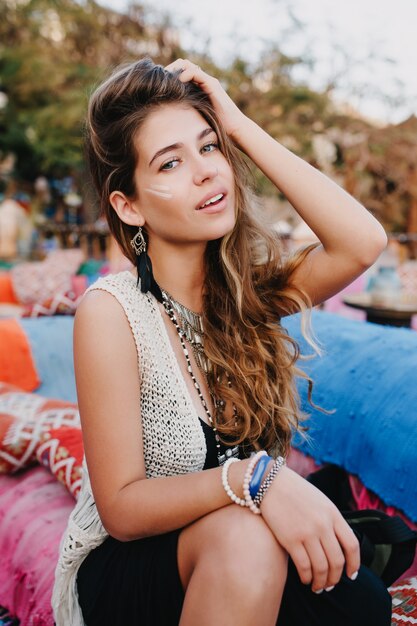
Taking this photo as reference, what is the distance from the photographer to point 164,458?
1.34 m

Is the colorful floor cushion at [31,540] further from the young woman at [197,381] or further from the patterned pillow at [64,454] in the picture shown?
the young woman at [197,381]

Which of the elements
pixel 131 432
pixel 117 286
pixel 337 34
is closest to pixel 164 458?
pixel 131 432

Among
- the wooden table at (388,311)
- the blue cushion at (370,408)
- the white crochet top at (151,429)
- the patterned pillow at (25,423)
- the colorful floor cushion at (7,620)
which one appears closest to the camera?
the white crochet top at (151,429)

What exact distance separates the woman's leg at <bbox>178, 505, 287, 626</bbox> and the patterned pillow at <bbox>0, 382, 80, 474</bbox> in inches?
51.8

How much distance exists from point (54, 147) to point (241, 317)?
11.7m

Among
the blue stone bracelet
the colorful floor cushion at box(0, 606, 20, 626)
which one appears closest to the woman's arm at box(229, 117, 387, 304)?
the blue stone bracelet

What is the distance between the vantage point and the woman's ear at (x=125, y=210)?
5.03ft

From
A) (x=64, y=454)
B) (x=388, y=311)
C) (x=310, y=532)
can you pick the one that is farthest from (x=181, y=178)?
(x=388, y=311)

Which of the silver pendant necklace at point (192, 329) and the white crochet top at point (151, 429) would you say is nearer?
the white crochet top at point (151, 429)

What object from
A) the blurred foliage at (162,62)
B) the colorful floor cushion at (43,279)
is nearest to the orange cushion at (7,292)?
the colorful floor cushion at (43,279)

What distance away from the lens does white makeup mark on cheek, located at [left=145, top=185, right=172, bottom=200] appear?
1.43m

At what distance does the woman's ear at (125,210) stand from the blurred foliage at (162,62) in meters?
9.89

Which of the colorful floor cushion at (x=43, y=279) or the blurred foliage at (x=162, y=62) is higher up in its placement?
the blurred foliage at (x=162, y=62)

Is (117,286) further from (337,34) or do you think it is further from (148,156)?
→ (337,34)
